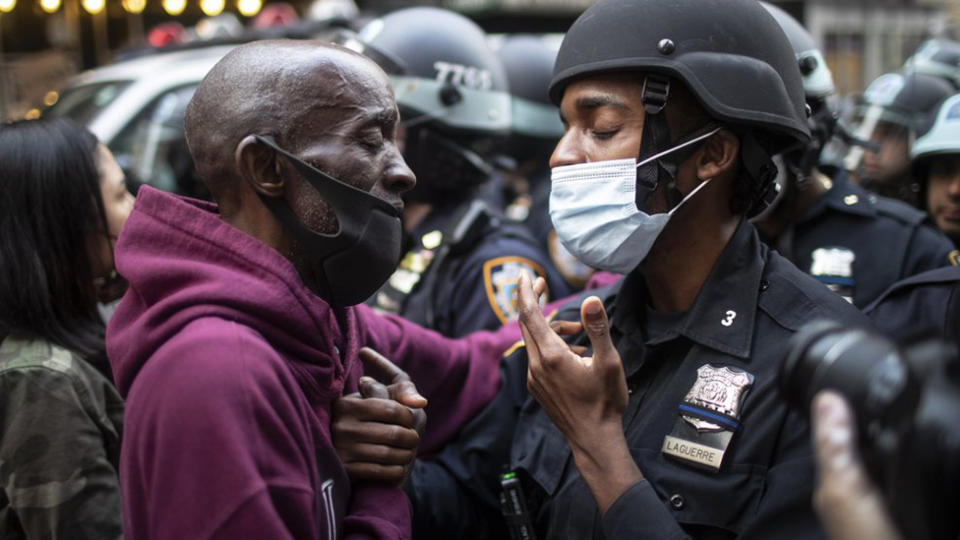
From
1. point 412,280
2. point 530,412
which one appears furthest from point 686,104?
point 412,280

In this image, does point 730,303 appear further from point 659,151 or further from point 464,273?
point 464,273

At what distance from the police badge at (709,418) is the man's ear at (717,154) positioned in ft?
1.59

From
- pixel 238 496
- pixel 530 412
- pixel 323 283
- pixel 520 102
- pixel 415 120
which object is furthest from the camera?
pixel 520 102

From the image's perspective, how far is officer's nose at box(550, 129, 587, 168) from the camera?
88.5 inches

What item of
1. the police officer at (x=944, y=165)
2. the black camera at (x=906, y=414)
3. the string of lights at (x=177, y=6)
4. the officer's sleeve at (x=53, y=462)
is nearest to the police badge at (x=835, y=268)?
the police officer at (x=944, y=165)

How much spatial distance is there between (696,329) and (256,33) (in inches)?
281

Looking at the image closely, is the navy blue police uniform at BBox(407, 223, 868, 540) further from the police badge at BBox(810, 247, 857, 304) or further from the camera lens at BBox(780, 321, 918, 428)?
the police badge at BBox(810, 247, 857, 304)

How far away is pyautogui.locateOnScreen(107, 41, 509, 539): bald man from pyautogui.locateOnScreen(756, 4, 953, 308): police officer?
2.05m

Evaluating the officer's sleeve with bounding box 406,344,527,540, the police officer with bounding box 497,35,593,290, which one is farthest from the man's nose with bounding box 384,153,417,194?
the police officer with bounding box 497,35,593,290

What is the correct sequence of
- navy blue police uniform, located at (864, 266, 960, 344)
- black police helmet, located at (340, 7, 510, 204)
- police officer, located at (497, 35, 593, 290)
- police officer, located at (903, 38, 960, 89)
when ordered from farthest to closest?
police officer, located at (497, 35, 593, 290), police officer, located at (903, 38, 960, 89), black police helmet, located at (340, 7, 510, 204), navy blue police uniform, located at (864, 266, 960, 344)

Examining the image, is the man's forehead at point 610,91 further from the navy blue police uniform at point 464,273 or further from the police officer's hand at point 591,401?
the navy blue police uniform at point 464,273

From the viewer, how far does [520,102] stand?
6250mm

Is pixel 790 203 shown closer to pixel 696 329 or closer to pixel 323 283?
pixel 696 329

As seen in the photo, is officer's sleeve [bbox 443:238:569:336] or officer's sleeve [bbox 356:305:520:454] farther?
officer's sleeve [bbox 443:238:569:336]
